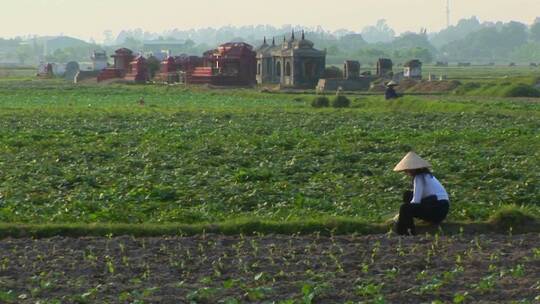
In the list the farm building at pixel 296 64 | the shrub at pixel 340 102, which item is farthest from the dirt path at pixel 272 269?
the farm building at pixel 296 64

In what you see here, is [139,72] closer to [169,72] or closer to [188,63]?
[169,72]

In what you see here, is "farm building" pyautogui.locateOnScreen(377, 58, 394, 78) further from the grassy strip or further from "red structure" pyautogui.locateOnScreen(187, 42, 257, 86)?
the grassy strip

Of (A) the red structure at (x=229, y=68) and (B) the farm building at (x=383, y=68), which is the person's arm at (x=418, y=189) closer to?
(A) the red structure at (x=229, y=68)

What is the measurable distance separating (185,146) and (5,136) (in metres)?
5.24

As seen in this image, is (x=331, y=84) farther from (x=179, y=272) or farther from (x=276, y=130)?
(x=179, y=272)

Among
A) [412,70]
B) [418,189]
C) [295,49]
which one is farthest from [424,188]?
[412,70]

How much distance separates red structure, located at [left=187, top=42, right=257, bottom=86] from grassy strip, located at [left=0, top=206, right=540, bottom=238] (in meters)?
60.9

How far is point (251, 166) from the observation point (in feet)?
65.6

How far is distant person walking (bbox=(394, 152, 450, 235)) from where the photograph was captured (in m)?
13.8

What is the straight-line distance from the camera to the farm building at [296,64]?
7306 cm

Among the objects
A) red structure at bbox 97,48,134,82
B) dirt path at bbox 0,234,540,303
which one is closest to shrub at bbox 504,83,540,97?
dirt path at bbox 0,234,540,303

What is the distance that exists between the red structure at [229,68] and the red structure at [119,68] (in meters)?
9.98

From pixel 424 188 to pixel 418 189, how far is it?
0.09m

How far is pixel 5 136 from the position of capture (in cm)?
2602
